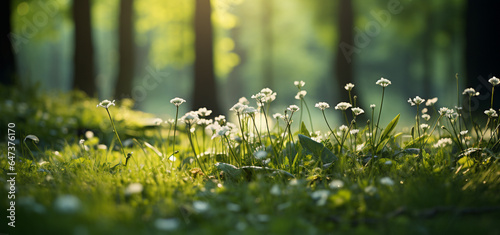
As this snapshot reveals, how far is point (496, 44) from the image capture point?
684 centimetres

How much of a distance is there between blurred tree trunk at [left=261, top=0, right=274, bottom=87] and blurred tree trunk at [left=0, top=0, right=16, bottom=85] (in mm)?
16492

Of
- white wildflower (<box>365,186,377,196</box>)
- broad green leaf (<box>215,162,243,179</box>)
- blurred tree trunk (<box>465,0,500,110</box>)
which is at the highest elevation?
blurred tree trunk (<box>465,0,500,110</box>)

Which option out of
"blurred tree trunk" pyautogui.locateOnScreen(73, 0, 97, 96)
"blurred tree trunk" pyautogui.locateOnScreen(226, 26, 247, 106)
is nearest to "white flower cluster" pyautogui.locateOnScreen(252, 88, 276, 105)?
"blurred tree trunk" pyautogui.locateOnScreen(73, 0, 97, 96)

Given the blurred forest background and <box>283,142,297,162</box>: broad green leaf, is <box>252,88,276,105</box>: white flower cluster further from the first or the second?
the blurred forest background

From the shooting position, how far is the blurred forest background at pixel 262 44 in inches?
349

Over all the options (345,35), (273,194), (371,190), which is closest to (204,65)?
(345,35)

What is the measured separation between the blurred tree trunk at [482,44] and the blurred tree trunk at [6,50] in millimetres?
9133

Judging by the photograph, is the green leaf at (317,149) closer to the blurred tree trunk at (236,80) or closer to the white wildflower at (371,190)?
the white wildflower at (371,190)

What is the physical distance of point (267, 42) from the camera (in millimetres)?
25062

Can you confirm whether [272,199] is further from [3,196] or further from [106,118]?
[106,118]

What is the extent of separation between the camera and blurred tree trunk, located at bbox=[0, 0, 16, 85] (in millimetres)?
8508

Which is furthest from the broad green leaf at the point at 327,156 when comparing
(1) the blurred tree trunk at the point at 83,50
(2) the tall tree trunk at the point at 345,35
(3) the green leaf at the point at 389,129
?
(1) the blurred tree trunk at the point at 83,50

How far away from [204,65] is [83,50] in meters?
3.56

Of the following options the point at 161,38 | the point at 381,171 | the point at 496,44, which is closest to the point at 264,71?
the point at 161,38
